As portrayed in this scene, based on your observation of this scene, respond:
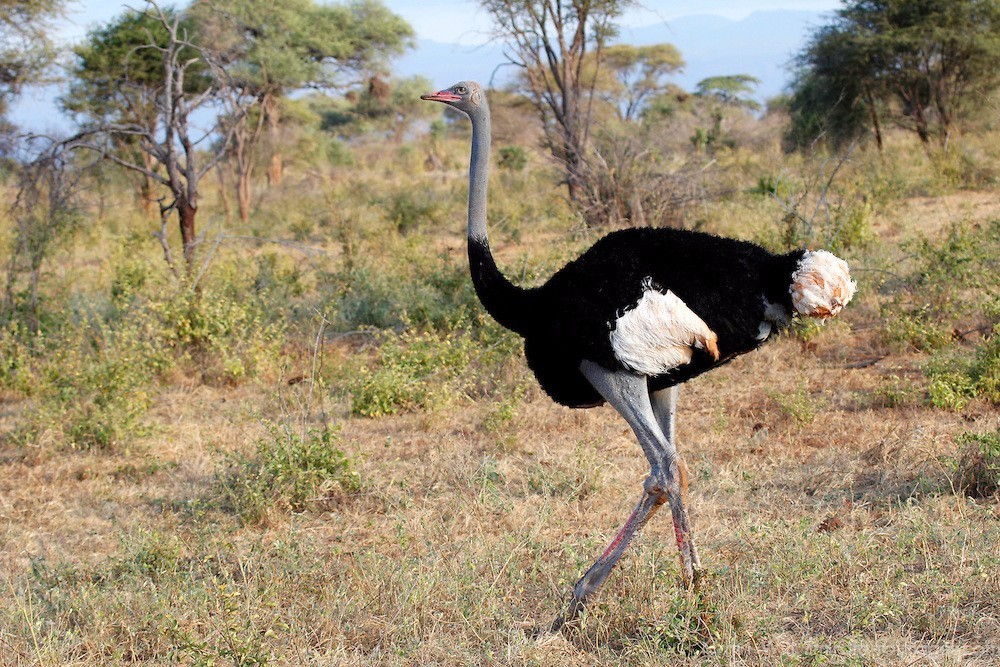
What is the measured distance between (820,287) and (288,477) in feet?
7.46

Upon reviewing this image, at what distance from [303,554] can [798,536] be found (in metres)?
1.64

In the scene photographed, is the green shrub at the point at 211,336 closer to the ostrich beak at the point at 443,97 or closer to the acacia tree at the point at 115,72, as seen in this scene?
the ostrich beak at the point at 443,97

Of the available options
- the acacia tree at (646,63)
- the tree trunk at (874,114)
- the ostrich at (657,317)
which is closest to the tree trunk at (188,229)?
the ostrich at (657,317)

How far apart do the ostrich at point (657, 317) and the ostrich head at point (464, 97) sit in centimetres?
74

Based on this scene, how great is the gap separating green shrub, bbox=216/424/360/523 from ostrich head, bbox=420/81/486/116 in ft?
4.79

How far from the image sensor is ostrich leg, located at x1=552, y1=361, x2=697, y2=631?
287 cm

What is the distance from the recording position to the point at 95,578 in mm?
3521

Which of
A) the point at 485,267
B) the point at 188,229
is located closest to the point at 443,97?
the point at 485,267

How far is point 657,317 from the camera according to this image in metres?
2.79

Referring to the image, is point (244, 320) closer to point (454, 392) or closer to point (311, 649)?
point (454, 392)

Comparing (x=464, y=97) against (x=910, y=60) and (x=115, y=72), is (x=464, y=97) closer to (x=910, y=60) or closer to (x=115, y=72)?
(x=910, y=60)

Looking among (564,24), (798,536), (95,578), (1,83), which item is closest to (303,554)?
(95,578)

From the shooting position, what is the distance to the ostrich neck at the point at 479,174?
328 centimetres

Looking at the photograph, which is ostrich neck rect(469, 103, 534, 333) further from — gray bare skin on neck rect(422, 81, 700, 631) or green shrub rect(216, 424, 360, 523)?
green shrub rect(216, 424, 360, 523)
